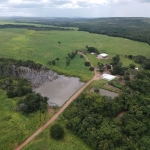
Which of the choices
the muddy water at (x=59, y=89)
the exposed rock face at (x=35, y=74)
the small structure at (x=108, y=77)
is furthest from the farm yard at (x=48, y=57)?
the exposed rock face at (x=35, y=74)

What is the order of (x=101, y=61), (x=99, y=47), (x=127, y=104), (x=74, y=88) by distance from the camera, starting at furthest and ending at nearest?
(x=99, y=47) < (x=101, y=61) < (x=74, y=88) < (x=127, y=104)

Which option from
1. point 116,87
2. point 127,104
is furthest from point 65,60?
point 127,104

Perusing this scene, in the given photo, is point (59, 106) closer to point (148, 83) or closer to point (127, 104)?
point (127, 104)

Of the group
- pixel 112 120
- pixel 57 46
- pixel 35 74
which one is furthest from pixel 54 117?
pixel 57 46

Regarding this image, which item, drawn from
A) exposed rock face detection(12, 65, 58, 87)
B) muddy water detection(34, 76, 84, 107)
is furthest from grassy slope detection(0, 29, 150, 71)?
muddy water detection(34, 76, 84, 107)

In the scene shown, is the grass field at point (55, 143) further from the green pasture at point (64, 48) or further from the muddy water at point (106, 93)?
the green pasture at point (64, 48)
